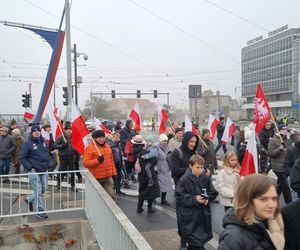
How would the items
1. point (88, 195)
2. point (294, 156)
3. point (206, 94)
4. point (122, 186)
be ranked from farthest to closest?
point (206, 94) < point (122, 186) < point (88, 195) < point (294, 156)

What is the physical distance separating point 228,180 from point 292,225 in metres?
3.14

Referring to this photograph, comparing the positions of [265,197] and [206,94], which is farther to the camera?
[206,94]

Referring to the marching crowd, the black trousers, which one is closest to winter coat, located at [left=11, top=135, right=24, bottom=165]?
the marching crowd

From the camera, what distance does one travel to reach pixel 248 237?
7.47 feet

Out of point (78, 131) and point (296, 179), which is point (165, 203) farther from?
point (296, 179)

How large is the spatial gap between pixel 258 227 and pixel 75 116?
5.47 metres

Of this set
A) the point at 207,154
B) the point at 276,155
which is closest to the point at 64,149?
the point at 207,154

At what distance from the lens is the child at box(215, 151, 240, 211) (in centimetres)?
561

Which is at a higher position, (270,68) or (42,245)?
(270,68)

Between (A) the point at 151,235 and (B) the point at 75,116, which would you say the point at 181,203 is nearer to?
(A) the point at 151,235

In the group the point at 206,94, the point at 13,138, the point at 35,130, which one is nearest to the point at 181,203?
the point at 35,130

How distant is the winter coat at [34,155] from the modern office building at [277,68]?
154 feet

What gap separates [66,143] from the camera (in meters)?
9.94

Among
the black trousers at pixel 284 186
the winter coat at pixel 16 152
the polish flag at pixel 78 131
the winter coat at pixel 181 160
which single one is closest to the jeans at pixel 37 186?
the polish flag at pixel 78 131
